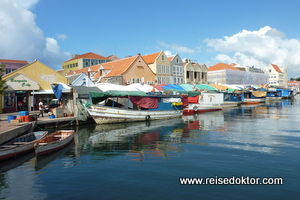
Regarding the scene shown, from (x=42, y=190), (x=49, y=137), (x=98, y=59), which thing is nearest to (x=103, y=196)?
(x=42, y=190)

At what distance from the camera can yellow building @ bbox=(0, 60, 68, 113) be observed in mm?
31141

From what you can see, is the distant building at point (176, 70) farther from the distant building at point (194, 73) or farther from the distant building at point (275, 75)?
the distant building at point (275, 75)

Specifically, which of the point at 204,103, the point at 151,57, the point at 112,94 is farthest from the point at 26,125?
the point at 151,57

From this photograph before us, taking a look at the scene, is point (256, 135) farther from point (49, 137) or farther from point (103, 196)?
point (49, 137)

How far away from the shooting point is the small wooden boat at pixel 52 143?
48.4 ft

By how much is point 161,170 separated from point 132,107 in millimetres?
20152

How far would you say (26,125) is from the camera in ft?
67.6

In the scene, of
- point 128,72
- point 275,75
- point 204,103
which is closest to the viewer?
point 204,103

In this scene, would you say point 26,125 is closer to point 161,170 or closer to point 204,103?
point 161,170

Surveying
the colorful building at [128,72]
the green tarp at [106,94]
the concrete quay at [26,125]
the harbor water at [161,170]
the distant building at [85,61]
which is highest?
the distant building at [85,61]

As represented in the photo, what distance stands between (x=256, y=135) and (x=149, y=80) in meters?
33.2

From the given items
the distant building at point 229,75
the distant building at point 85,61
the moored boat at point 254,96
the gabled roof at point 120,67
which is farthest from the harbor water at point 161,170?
the distant building at point 229,75

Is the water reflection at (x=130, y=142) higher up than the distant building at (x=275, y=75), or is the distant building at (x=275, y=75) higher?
the distant building at (x=275, y=75)

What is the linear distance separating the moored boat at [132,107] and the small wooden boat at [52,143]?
27.5 ft
